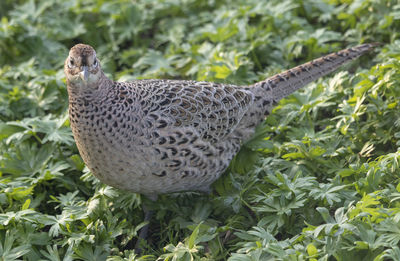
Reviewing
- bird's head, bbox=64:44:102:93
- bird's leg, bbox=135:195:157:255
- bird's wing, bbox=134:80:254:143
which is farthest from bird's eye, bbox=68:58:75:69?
bird's leg, bbox=135:195:157:255

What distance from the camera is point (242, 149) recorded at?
471cm

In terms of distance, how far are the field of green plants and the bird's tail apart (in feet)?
0.56

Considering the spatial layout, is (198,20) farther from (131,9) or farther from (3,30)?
(3,30)

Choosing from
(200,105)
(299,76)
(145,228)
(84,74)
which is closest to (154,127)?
(200,105)

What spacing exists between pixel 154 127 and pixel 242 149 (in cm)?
101

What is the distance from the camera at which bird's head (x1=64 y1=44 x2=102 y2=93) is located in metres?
3.77

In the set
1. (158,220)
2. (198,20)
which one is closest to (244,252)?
(158,220)

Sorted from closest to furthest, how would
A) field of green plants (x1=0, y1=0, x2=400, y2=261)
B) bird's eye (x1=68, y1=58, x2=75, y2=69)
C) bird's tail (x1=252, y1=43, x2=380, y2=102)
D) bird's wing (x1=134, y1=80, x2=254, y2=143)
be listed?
field of green plants (x1=0, y1=0, x2=400, y2=261), bird's eye (x1=68, y1=58, x2=75, y2=69), bird's wing (x1=134, y1=80, x2=254, y2=143), bird's tail (x1=252, y1=43, x2=380, y2=102)

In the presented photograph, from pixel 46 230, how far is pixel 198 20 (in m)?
3.84

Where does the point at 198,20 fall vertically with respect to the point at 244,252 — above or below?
above

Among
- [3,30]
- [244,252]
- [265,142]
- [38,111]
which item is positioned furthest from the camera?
[3,30]

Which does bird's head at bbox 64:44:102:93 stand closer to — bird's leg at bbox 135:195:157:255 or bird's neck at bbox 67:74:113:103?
bird's neck at bbox 67:74:113:103

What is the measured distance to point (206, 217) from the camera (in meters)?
4.31

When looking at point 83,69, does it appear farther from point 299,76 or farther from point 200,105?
Result: point 299,76
